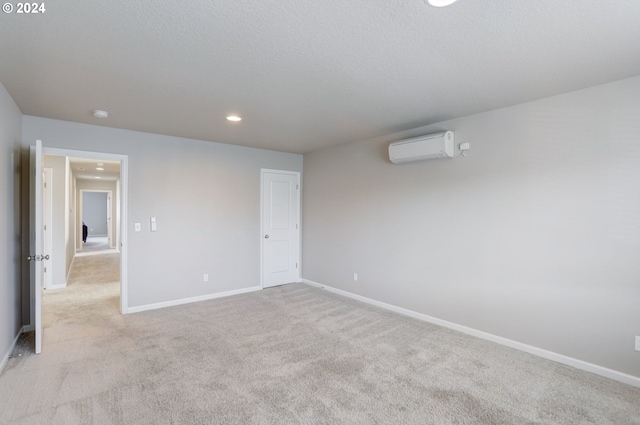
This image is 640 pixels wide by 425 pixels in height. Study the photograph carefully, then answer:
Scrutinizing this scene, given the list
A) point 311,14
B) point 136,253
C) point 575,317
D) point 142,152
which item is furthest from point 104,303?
point 575,317

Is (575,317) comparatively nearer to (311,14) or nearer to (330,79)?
(330,79)

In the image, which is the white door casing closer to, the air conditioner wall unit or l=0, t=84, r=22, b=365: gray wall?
l=0, t=84, r=22, b=365: gray wall

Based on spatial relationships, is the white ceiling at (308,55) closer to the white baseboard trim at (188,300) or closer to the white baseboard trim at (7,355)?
the white baseboard trim at (7,355)

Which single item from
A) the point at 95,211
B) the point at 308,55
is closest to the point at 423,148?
the point at 308,55

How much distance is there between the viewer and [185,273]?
459cm

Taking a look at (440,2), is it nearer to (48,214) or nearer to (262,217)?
(262,217)

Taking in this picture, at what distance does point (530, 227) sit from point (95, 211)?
17.5m

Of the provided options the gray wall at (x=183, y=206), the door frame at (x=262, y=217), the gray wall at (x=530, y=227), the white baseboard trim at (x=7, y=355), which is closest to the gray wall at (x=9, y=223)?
the white baseboard trim at (x=7, y=355)

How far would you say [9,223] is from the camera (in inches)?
115

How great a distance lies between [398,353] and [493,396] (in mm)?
862

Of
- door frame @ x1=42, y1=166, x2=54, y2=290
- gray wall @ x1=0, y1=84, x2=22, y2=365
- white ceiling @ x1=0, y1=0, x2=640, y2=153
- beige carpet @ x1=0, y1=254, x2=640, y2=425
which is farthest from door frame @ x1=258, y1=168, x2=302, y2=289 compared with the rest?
door frame @ x1=42, y1=166, x2=54, y2=290

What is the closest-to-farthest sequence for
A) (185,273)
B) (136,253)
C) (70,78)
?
(70,78) < (136,253) < (185,273)

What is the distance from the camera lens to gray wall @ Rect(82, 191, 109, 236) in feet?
48.4

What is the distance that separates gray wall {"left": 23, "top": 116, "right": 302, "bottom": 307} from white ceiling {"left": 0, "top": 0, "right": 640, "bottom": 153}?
73 centimetres
